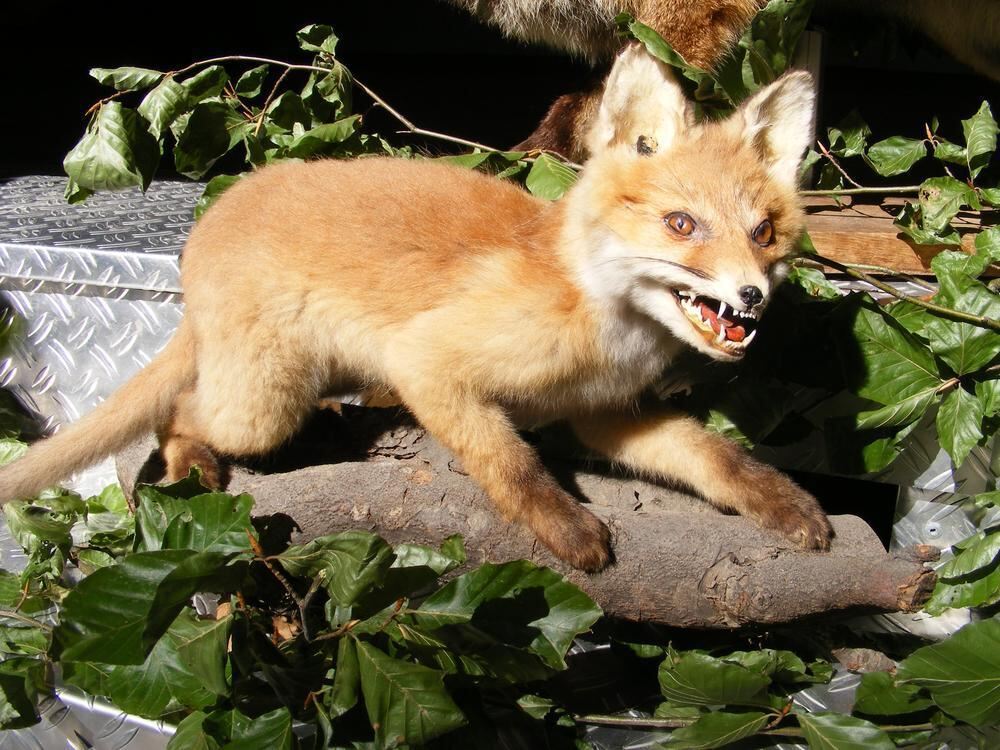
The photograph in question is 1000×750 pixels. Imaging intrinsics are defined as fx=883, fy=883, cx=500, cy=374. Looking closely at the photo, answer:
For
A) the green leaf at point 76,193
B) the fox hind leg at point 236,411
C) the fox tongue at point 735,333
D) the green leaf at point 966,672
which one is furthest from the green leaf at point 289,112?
the green leaf at point 966,672

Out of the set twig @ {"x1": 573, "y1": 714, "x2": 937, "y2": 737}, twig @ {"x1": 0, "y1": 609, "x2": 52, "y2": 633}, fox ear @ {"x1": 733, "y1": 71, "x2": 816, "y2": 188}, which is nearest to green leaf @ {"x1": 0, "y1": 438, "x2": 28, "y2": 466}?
twig @ {"x1": 0, "y1": 609, "x2": 52, "y2": 633}

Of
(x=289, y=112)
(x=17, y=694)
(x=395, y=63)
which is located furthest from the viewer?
(x=395, y=63)

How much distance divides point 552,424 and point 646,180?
3.60ft

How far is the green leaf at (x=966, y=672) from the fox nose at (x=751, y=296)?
0.90 metres

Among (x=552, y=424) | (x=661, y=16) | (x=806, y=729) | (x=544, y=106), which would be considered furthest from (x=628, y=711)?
(x=544, y=106)

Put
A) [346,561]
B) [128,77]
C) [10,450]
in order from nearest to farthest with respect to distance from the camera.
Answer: [346,561]
[10,450]
[128,77]

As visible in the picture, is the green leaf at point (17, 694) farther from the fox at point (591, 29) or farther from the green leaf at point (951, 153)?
the green leaf at point (951, 153)

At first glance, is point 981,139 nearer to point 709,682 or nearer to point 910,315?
point 910,315

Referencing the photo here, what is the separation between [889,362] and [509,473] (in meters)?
1.21

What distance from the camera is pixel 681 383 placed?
3.14m

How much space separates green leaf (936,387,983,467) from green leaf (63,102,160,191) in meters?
2.93

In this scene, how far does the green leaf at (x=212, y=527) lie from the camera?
196 centimetres

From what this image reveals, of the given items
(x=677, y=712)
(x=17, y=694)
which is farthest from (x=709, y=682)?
(x=17, y=694)

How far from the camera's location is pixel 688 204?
216 centimetres
